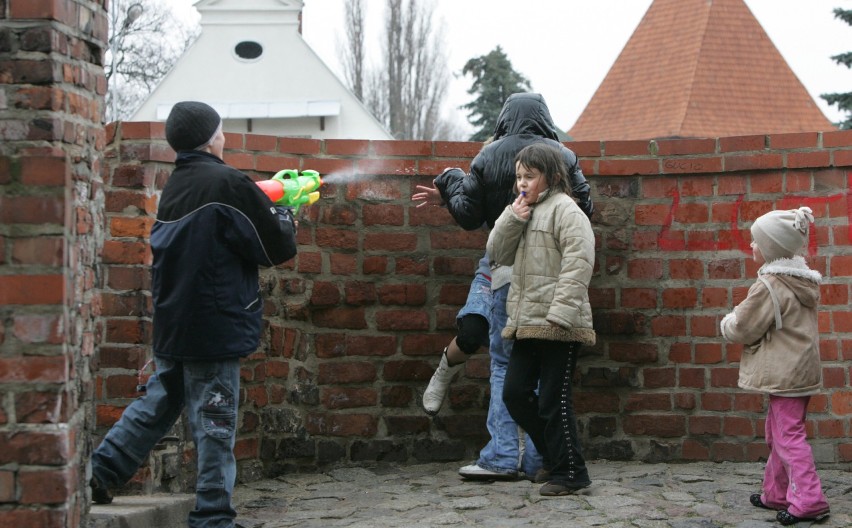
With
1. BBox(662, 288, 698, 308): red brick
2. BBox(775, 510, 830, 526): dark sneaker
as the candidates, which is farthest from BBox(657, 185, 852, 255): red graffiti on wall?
BBox(775, 510, 830, 526): dark sneaker

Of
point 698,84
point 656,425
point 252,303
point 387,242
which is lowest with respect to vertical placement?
point 656,425

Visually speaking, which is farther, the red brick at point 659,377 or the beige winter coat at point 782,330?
the red brick at point 659,377

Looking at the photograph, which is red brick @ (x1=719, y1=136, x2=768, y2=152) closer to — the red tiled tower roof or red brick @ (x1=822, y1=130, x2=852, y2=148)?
red brick @ (x1=822, y1=130, x2=852, y2=148)

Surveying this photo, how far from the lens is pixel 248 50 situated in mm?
33500

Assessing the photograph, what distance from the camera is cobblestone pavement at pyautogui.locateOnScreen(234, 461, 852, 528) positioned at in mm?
4902

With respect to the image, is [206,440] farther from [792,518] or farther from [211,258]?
[792,518]

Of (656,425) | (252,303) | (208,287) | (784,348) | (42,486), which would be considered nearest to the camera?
(42,486)

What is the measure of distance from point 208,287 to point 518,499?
1.81 metres

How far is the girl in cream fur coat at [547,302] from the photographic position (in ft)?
16.8

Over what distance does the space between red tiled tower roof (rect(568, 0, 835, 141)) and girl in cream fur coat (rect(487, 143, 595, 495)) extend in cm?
2374

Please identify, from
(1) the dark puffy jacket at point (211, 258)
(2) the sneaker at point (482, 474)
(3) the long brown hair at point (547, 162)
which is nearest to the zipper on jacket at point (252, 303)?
(1) the dark puffy jacket at point (211, 258)

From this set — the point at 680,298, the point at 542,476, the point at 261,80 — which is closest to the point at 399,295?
the point at 542,476

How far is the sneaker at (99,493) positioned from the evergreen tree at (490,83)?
2852cm

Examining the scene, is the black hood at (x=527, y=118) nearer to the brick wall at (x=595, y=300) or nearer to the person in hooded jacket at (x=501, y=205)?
the person in hooded jacket at (x=501, y=205)
